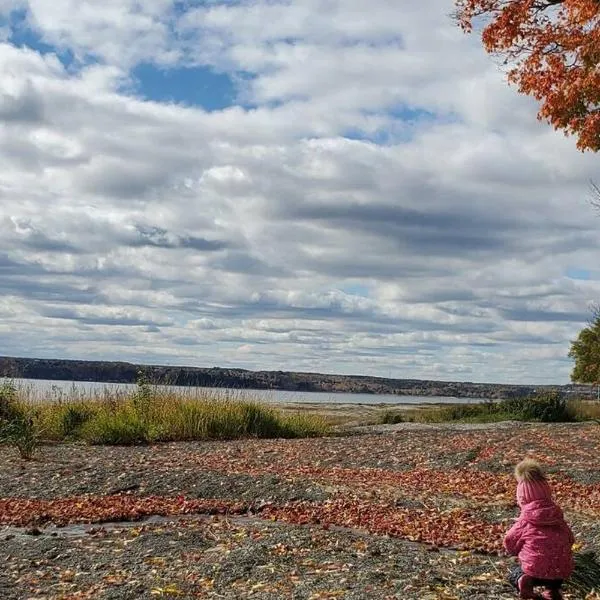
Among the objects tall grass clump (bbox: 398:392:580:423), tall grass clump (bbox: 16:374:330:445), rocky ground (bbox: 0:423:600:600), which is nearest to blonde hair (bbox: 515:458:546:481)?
rocky ground (bbox: 0:423:600:600)

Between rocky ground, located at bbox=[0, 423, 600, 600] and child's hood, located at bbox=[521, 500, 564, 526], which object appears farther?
rocky ground, located at bbox=[0, 423, 600, 600]

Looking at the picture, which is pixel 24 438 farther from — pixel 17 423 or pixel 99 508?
pixel 99 508

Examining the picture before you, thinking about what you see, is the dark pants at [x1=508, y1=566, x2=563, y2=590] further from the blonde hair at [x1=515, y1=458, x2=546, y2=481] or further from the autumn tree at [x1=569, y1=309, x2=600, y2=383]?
the autumn tree at [x1=569, y1=309, x2=600, y2=383]

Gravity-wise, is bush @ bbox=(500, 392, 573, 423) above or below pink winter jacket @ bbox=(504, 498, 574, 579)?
above

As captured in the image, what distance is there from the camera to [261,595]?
649 centimetres

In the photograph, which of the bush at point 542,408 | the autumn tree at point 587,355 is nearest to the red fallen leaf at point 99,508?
the bush at point 542,408

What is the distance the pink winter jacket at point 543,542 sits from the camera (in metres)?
6.28

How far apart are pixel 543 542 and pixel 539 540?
0.10 feet

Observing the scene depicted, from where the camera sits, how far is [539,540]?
6.33 metres

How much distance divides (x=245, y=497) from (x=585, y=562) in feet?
17.1

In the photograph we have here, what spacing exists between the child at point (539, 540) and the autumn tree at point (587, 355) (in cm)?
3810

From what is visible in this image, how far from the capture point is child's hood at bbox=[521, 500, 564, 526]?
6355mm

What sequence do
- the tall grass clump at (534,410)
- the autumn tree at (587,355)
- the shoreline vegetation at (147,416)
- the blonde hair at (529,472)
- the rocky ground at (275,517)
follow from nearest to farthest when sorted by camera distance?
the blonde hair at (529,472) → the rocky ground at (275,517) → the shoreline vegetation at (147,416) → the tall grass clump at (534,410) → the autumn tree at (587,355)

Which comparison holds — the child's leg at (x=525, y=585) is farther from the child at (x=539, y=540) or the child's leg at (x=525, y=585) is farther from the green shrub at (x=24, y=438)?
the green shrub at (x=24, y=438)
